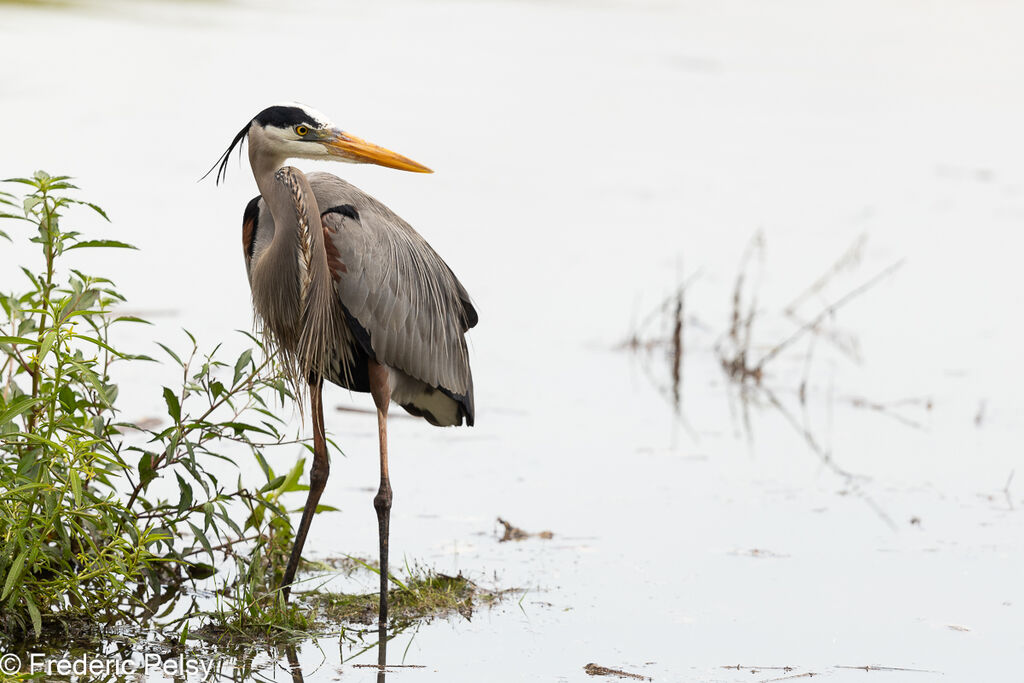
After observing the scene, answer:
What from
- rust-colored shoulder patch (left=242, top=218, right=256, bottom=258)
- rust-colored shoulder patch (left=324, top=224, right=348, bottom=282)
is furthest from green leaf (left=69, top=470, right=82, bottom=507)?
rust-colored shoulder patch (left=242, top=218, right=256, bottom=258)

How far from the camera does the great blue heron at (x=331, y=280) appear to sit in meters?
4.72

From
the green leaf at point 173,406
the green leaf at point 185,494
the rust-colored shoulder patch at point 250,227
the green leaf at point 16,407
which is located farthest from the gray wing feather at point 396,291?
the green leaf at point 16,407

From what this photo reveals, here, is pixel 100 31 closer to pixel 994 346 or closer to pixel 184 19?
pixel 184 19

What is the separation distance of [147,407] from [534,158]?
6.90m

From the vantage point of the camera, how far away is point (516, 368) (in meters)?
7.64

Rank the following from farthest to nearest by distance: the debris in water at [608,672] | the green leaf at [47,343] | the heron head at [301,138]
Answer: the heron head at [301,138] < the debris in water at [608,672] < the green leaf at [47,343]

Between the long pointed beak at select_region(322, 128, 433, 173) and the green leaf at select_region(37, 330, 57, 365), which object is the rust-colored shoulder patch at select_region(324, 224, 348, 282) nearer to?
the long pointed beak at select_region(322, 128, 433, 173)

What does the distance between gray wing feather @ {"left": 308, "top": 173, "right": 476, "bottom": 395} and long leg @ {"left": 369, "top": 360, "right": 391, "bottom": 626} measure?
0.07 meters

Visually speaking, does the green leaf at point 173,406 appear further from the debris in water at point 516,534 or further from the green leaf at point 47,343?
the debris in water at point 516,534

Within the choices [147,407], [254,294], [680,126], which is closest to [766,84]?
[680,126]

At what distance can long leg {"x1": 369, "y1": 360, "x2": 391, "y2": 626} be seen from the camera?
184 inches

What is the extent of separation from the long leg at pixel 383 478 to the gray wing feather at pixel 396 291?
67mm

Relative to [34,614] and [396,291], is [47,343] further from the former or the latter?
[396,291]

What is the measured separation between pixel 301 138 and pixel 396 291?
63 centimetres
